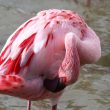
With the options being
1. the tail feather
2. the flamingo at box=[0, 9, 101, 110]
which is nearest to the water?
the flamingo at box=[0, 9, 101, 110]

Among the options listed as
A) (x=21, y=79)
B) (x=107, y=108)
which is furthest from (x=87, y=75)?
(x=21, y=79)

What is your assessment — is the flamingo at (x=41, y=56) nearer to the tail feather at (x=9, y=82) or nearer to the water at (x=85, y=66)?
the tail feather at (x=9, y=82)

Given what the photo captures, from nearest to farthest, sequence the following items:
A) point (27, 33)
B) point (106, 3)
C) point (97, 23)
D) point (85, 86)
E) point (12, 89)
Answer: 1. point (12, 89)
2. point (27, 33)
3. point (85, 86)
4. point (97, 23)
5. point (106, 3)

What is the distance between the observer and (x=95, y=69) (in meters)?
4.65

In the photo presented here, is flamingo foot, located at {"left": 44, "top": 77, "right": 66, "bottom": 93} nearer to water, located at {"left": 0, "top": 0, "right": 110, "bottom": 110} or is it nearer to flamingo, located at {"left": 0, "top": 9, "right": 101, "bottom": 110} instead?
flamingo, located at {"left": 0, "top": 9, "right": 101, "bottom": 110}

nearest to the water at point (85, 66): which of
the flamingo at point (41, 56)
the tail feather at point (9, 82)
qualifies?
the flamingo at point (41, 56)

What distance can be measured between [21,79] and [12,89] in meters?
0.09

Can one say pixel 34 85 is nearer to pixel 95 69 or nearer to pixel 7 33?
pixel 95 69

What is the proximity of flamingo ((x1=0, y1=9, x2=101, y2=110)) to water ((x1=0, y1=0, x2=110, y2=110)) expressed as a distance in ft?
2.63

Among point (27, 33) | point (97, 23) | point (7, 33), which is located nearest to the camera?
point (27, 33)

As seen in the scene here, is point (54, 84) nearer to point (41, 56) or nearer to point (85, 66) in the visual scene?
point (41, 56)

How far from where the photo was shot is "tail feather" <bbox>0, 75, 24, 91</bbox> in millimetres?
2920

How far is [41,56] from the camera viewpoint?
10.0 feet

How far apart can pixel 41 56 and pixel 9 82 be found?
27cm
